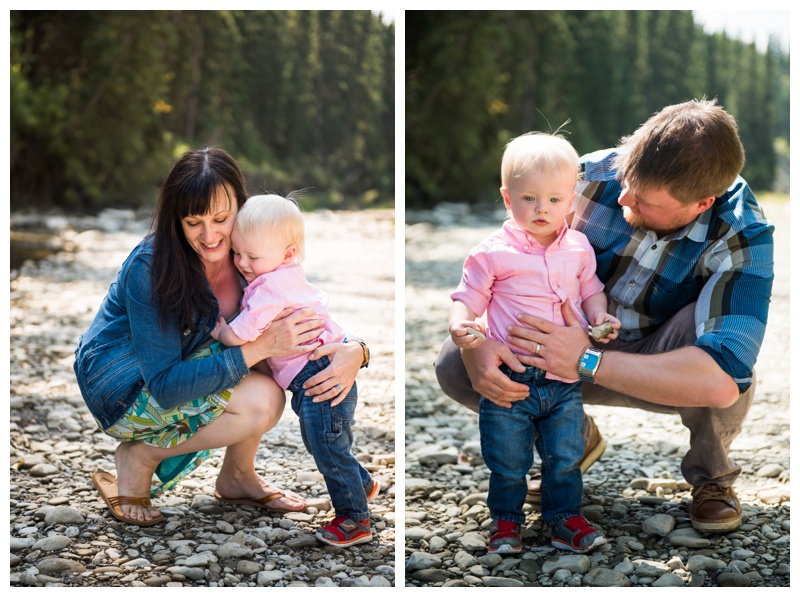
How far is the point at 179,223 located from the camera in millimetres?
2281

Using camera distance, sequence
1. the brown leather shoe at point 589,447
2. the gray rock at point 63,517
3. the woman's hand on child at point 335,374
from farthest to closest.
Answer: the brown leather shoe at point 589,447 → the gray rock at point 63,517 → the woman's hand on child at point 335,374

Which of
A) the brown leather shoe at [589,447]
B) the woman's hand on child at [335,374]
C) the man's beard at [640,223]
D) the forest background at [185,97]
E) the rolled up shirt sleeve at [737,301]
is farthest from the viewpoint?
the forest background at [185,97]

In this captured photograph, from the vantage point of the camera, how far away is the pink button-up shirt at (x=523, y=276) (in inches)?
90.3

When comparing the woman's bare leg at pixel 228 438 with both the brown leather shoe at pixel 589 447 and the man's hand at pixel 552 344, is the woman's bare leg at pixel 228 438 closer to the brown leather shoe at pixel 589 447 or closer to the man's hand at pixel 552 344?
the man's hand at pixel 552 344

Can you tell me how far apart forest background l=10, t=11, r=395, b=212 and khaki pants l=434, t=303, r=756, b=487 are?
28.7ft

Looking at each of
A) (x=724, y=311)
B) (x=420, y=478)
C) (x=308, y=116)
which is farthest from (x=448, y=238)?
(x=724, y=311)

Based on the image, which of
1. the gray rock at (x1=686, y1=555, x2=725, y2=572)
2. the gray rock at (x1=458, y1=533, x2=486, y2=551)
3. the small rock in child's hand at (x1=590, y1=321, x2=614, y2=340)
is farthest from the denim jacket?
the gray rock at (x1=686, y1=555, x2=725, y2=572)

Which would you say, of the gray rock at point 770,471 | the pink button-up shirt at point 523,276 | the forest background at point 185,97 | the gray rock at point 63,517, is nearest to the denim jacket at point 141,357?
the gray rock at point 63,517

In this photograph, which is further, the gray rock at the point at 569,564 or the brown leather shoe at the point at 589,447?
the brown leather shoe at the point at 589,447

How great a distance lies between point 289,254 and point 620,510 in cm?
123

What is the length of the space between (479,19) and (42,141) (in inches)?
227

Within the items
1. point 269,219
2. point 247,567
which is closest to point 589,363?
point 269,219

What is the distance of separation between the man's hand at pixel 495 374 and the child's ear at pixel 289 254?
1.75 feet
